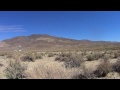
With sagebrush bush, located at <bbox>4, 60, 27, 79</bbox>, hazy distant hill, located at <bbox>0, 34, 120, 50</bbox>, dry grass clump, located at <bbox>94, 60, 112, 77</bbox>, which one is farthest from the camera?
hazy distant hill, located at <bbox>0, 34, 120, 50</bbox>

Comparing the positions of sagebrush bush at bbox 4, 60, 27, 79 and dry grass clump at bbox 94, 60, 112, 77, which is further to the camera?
dry grass clump at bbox 94, 60, 112, 77

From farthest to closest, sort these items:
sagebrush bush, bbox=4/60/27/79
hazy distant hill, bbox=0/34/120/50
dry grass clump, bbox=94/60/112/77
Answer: hazy distant hill, bbox=0/34/120/50 < dry grass clump, bbox=94/60/112/77 < sagebrush bush, bbox=4/60/27/79

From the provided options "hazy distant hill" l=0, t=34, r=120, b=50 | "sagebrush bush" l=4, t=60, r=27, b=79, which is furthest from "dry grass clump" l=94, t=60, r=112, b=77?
"hazy distant hill" l=0, t=34, r=120, b=50

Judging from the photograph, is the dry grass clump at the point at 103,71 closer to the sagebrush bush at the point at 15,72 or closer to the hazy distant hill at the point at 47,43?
the sagebrush bush at the point at 15,72

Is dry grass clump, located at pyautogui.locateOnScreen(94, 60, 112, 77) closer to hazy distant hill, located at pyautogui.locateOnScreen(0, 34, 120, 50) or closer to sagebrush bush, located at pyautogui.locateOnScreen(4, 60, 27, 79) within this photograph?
sagebrush bush, located at pyautogui.locateOnScreen(4, 60, 27, 79)

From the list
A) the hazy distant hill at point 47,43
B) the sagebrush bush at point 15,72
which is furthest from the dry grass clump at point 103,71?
the hazy distant hill at point 47,43

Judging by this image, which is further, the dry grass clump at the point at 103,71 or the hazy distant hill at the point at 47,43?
the hazy distant hill at the point at 47,43

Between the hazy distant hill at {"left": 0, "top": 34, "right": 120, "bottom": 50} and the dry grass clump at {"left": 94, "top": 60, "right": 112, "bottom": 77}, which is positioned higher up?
the hazy distant hill at {"left": 0, "top": 34, "right": 120, "bottom": 50}

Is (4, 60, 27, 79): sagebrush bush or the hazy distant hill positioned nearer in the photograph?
(4, 60, 27, 79): sagebrush bush

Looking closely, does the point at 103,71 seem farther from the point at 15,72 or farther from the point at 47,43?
the point at 47,43

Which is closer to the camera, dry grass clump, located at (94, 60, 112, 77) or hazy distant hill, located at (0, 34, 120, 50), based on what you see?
dry grass clump, located at (94, 60, 112, 77)

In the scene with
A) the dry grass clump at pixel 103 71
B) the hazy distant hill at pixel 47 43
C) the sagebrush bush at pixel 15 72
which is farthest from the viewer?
the hazy distant hill at pixel 47 43

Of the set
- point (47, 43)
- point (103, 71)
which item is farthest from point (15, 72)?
point (47, 43)

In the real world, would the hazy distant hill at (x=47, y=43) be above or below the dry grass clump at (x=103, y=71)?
above
